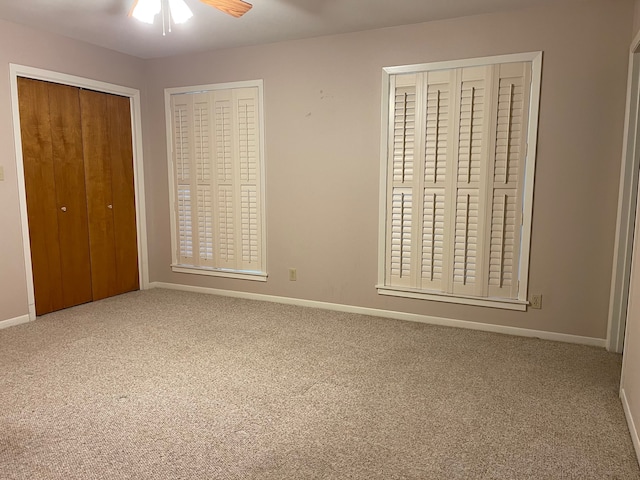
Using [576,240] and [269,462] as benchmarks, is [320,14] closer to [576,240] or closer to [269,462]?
[576,240]

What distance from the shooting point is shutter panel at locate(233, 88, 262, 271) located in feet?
14.2

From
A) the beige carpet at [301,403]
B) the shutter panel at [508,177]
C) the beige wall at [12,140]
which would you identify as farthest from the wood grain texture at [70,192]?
the shutter panel at [508,177]

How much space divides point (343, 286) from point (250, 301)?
96cm

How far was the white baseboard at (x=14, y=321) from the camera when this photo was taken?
365 centimetres

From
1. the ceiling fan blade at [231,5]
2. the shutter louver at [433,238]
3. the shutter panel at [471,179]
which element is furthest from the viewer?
the shutter louver at [433,238]

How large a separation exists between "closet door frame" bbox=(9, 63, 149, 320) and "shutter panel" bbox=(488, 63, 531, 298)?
3.50 meters

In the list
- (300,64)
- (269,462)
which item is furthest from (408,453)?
(300,64)

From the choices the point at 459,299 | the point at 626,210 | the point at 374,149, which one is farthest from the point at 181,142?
the point at 626,210

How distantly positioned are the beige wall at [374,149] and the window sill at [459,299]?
0.21 feet

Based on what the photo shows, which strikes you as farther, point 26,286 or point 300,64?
point 300,64

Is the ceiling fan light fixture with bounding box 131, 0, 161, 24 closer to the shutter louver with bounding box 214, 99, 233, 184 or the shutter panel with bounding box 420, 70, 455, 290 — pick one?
the shutter louver with bounding box 214, 99, 233, 184

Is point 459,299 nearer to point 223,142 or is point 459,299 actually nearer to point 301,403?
point 301,403

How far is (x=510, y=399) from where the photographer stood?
2.49 meters

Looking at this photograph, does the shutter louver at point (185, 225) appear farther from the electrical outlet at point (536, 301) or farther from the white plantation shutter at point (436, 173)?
the electrical outlet at point (536, 301)
